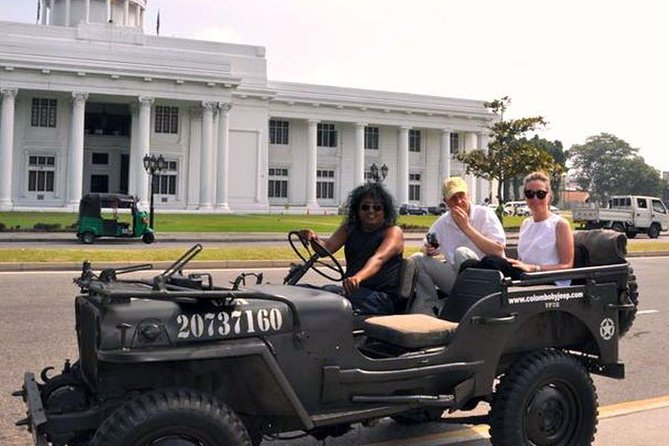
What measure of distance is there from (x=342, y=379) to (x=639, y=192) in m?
152

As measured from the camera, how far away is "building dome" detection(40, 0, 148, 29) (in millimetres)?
72750

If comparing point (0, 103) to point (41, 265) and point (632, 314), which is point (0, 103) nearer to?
point (41, 265)

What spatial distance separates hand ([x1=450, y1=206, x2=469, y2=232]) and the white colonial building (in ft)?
158

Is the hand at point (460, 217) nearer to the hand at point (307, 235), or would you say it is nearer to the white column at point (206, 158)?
the hand at point (307, 235)

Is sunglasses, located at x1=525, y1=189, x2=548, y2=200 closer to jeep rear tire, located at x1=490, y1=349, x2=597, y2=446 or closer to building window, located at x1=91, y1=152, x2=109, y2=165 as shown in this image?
jeep rear tire, located at x1=490, y1=349, x2=597, y2=446

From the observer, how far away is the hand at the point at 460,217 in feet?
17.0

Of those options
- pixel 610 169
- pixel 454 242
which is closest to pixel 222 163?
pixel 454 242

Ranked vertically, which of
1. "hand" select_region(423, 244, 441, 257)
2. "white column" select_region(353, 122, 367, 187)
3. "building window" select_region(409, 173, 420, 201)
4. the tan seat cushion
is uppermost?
"white column" select_region(353, 122, 367, 187)

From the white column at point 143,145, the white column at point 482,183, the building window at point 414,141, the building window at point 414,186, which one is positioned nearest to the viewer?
the white column at point 143,145

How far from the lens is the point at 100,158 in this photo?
64812 mm

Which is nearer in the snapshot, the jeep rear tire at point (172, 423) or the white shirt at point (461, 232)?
the jeep rear tire at point (172, 423)

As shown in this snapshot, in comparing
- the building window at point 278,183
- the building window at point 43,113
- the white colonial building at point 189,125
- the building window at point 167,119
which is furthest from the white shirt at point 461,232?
the building window at point 278,183

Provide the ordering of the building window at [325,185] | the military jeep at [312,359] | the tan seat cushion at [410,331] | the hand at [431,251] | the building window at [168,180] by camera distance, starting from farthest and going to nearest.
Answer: the building window at [325,185], the building window at [168,180], the hand at [431,251], the tan seat cushion at [410,331], the military jeep at [312,359]

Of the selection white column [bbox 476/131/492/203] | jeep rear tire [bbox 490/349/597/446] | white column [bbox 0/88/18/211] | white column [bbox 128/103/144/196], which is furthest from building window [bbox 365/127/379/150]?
jeep rear tire [bbox 490/349/597/446]
